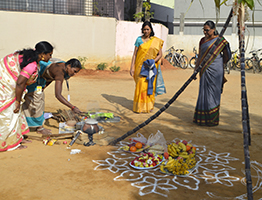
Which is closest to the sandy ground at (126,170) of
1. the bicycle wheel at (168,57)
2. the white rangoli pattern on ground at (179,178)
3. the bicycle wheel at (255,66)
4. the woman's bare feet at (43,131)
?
the white rangoli pattern on ground at (179,178)

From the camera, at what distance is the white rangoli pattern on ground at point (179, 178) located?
3262 mm

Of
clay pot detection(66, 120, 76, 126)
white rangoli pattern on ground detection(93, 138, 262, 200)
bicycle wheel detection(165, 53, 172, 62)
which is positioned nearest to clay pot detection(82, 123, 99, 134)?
white rangoli pattern on ground detection(93, 138, 262, 200)

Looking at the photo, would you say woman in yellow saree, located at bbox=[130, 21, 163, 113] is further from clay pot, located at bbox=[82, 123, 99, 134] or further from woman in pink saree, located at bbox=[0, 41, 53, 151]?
woman in pink saree, located at bbox=[0, 41, 53, 151]

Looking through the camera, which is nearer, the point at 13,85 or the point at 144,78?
the point at 13,85

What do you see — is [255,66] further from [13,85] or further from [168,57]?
[13,85]

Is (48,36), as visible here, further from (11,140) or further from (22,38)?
(11,140)

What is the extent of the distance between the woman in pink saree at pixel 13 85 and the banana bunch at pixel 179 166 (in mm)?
2223

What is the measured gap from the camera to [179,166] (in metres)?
3.56

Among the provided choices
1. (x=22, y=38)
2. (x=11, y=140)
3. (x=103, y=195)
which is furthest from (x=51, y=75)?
(x=22, y=38)

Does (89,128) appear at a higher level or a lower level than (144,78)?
lower

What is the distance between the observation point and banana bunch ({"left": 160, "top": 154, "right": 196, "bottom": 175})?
3.57 metres

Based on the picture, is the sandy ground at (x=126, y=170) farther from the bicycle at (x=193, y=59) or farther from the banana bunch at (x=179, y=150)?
the bicycle at (x=193, y=59)

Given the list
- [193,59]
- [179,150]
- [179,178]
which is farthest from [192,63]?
[179,178]

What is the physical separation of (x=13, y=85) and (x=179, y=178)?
8.68ft
